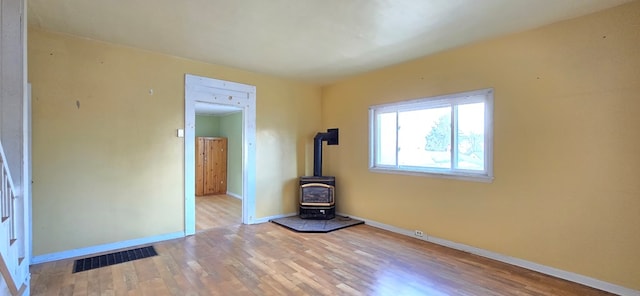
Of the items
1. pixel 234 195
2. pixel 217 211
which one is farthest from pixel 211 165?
pixel 217 211

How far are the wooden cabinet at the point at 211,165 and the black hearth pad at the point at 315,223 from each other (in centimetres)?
326

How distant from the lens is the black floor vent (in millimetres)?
2996

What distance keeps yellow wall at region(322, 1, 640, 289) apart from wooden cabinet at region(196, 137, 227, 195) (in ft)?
17.7

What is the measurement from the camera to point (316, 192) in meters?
4.95

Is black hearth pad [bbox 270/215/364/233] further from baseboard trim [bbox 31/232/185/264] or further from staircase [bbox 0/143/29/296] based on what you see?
staircase [bbox 0/143/29/296]

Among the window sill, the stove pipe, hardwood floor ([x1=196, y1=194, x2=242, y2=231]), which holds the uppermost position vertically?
the stove pipe

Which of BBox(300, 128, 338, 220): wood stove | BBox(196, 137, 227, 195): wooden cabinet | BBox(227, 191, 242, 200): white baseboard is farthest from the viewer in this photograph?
BBox(196, 137, 227, 195): wooden cabinet

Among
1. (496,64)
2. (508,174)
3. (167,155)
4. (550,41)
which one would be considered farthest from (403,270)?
(167,155)

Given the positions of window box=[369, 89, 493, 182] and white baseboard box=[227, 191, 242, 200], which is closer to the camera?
window box=[369, 89, 493, 182]

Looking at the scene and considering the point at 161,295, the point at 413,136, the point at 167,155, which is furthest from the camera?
the point at 413,136

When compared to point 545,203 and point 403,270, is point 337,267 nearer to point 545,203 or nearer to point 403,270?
point 403,270

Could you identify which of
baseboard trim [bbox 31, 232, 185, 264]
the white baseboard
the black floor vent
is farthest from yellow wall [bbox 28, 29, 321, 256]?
the white baseboard

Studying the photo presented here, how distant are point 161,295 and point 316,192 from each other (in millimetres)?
2882

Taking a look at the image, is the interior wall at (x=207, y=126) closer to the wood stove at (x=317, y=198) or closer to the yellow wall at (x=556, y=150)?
the wood stove at (x=317, y=198)
